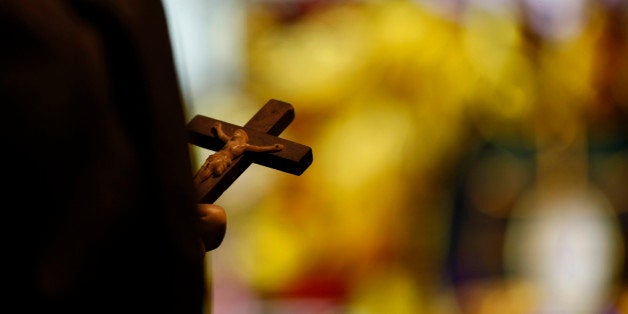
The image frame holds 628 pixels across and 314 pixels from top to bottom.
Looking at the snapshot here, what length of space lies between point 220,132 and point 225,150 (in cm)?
6

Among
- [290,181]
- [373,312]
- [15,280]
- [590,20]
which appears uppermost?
[590,20]

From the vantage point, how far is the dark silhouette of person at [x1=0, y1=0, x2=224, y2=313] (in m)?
0.83

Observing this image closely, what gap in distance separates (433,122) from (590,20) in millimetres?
496

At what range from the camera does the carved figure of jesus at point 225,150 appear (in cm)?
170

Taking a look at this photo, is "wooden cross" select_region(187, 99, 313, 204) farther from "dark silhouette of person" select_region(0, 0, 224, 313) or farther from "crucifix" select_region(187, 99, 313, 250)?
"dark silhouette of person" select_region(0, 0, 224, 313)

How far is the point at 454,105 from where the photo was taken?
155 inches

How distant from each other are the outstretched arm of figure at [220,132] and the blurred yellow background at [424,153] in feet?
6.49

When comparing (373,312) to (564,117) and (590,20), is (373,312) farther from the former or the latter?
(590,20)

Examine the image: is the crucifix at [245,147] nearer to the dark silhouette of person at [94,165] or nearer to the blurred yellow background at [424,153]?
the dark silhouette of person at [94,165]

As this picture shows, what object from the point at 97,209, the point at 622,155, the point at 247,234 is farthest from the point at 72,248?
the point at 622,155

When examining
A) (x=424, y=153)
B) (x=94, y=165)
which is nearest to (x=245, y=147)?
(x=94, y=165)

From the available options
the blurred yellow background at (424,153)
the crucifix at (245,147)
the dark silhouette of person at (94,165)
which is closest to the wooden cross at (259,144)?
the crucifix at (245,147)

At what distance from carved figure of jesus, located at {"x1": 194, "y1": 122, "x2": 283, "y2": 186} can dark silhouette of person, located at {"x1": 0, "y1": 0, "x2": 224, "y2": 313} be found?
783mm

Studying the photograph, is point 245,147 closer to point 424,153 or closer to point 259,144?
point 259,144
